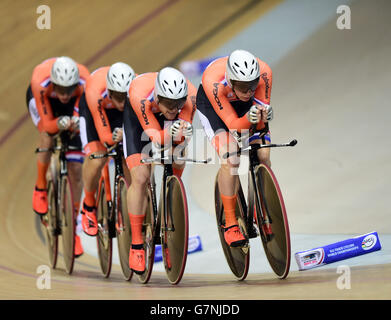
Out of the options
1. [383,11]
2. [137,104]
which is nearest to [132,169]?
[137,104]

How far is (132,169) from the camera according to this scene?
420 centimetres

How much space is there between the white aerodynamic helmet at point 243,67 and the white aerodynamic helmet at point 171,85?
32 centimetres

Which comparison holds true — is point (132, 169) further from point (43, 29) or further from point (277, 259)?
point (43, 29)

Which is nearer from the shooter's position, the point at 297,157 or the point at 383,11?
the point at 297,157

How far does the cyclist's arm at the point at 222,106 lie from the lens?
3793 mm

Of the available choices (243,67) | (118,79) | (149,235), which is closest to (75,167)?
(118,79)

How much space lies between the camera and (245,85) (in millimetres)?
3670

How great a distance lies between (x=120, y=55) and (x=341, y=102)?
319cm

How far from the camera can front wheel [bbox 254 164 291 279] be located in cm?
→ 365

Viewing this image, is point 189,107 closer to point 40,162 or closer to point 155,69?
point 40,162

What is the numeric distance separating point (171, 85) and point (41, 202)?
2.16m

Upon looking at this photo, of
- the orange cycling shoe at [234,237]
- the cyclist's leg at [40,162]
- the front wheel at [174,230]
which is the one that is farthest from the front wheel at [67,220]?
the orange cycling shoe at [234,237]

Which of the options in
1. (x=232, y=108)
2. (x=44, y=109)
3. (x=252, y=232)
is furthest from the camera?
(x=44, y=109)

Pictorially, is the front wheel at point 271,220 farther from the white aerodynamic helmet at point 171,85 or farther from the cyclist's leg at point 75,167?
the cyclist's leg at point 75,167
